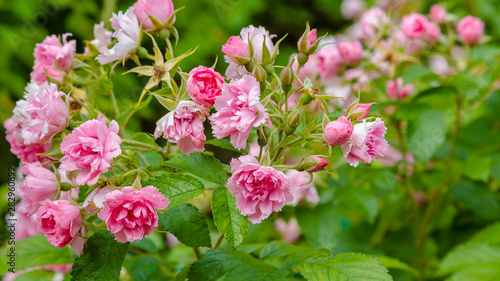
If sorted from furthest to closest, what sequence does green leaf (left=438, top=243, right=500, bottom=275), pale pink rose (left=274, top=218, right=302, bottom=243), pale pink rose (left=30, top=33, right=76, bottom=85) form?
pale pink rose (left=274, top=218, right=302, bottom=243)
green leaf (left=438, top=243, right=500, bottom=275)
pale pink rose (left=30, top=33, right=76, bottom=85)

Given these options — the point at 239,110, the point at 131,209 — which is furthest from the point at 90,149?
the point at 239,110

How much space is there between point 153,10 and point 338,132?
0.36 metres

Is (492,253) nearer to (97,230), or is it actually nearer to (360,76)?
(360,76)

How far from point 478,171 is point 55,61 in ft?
3.25

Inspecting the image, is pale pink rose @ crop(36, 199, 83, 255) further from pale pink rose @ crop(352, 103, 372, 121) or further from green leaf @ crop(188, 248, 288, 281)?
pale pink rose @ crop(352, 103, 372, 121)

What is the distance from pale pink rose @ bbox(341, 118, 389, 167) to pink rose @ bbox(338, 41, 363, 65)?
0.70 metres

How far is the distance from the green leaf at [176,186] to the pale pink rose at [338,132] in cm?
20

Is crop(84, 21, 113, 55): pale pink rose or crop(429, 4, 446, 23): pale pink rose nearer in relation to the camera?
crop(84, 21, 113, 55): pale pink rose

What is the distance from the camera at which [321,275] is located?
69 centimetres

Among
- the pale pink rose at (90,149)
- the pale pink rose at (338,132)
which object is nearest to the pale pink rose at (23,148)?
the pale pink rose at (90,149)

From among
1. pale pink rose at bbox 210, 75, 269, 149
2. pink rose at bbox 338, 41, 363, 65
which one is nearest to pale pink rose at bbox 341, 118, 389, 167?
pale pink rose at bbox 210, 75, 269, 149

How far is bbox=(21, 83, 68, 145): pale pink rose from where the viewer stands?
70cm

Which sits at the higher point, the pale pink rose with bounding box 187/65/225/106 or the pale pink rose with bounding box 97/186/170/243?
the pale pink rose with bounding box 187/65/225/106

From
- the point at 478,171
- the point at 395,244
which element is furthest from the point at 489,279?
the point at 395,244
